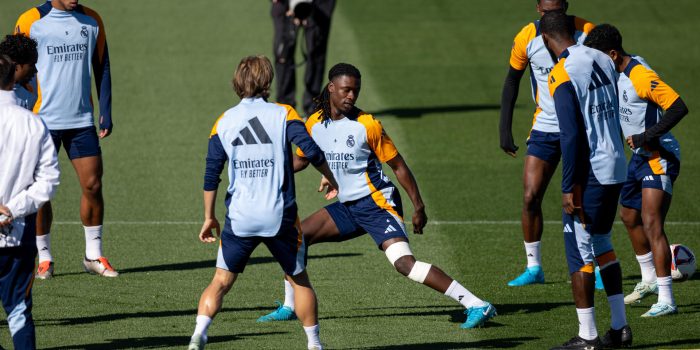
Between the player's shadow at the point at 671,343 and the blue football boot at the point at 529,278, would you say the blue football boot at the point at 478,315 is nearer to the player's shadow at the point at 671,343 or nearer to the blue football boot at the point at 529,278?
the player's shadow at the point at 671,343

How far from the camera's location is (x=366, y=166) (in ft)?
29.5

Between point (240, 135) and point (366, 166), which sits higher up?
point (240, 135)

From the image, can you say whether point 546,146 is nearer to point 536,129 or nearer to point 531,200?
point 536,129

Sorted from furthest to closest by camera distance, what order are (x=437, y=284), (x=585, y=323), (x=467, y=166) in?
(x=467, y=166)
(x=437, y=284)
(x=585, y=323)

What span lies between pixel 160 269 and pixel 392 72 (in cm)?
1050

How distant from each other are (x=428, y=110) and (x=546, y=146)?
8.61 metres

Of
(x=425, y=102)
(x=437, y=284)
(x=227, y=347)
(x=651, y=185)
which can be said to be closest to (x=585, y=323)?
(x=437, y=284)

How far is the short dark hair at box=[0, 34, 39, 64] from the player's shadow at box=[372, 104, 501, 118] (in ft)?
36.9

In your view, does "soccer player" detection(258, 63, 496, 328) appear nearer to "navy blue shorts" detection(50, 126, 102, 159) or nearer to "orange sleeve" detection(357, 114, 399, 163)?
"orange sleeve" detection(357, 114, 399, 163)

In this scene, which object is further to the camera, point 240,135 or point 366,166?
point 366,166

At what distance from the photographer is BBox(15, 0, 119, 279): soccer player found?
10.5 meters

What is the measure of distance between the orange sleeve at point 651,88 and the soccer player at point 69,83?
15.1 feet

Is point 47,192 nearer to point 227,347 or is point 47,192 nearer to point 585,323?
point 227,347

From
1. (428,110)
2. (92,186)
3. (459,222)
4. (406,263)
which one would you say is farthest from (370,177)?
(428,110)
